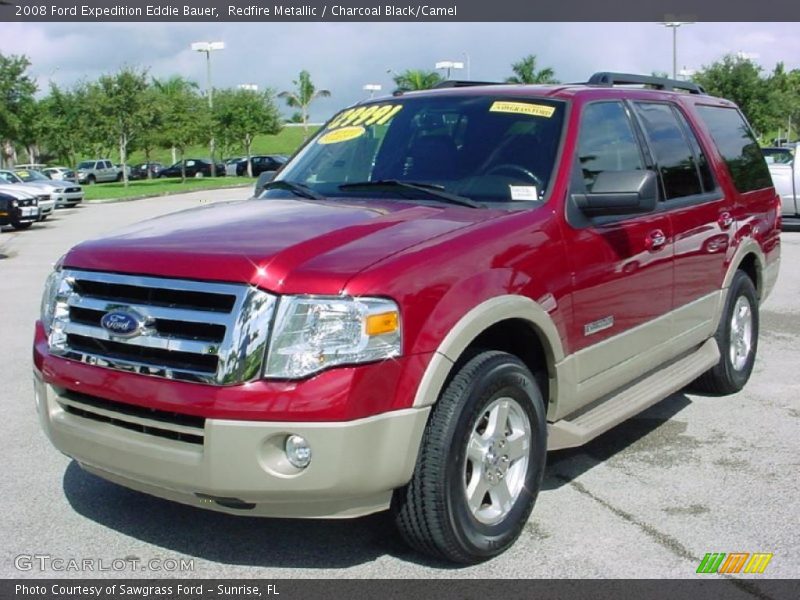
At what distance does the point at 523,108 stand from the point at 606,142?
1.62 feet

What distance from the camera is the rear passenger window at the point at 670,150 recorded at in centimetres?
525

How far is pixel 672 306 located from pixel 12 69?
4216cm

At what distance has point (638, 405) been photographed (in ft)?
15.5

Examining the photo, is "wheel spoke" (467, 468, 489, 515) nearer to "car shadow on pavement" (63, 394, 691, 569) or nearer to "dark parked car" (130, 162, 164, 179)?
"car shadow on pavement" (63, 394, 691, 569)

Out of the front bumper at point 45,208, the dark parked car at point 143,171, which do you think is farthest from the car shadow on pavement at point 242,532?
the dark parked car at point 143,171

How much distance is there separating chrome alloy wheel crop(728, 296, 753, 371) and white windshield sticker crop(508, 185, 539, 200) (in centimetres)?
250

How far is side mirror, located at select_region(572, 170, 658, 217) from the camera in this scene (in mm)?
4191

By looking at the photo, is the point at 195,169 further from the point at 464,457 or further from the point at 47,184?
the point at 464,457

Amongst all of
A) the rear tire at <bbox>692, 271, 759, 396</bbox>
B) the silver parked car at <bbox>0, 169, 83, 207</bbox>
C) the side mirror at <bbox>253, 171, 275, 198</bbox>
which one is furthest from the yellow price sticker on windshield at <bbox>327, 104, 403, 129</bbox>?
the silver parked car at <bbox>0, 169, 83, 207</bbox>

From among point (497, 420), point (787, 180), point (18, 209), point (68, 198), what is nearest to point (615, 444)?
point (497, 420)

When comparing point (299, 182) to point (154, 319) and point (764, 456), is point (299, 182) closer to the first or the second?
point (154, 319)

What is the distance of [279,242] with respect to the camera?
3.49 m
